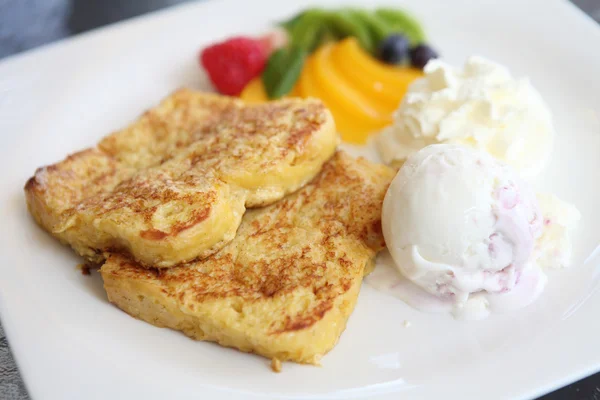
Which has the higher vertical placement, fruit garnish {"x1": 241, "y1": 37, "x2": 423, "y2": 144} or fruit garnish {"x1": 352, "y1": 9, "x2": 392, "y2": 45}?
fruit garnish {"x1": 352, "y1": 9, "x2": 392, "y2": 45}

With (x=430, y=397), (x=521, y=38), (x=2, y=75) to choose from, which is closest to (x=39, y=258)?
(x=2, y=75)

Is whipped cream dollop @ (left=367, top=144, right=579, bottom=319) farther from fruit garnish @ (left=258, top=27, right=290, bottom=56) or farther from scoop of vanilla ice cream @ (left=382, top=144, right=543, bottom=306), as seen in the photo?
fruit garnish @ (left=258, top=27, right=290, bottom=56)

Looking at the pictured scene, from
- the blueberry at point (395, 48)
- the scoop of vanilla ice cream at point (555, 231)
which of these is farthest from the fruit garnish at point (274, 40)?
the scoop of vanilla ice cream at point (555, 231)

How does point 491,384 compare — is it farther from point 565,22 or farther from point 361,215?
point 565,22

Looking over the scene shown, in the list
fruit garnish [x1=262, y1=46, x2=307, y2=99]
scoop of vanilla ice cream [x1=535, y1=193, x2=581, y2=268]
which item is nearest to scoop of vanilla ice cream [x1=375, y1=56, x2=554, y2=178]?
scoop of vanilla ice cream [x1=535, y1=193, x2=581, y2=268]

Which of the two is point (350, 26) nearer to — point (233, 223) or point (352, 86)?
point (352, 86)

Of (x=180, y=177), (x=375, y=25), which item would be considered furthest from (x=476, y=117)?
(x=180, y=177)
